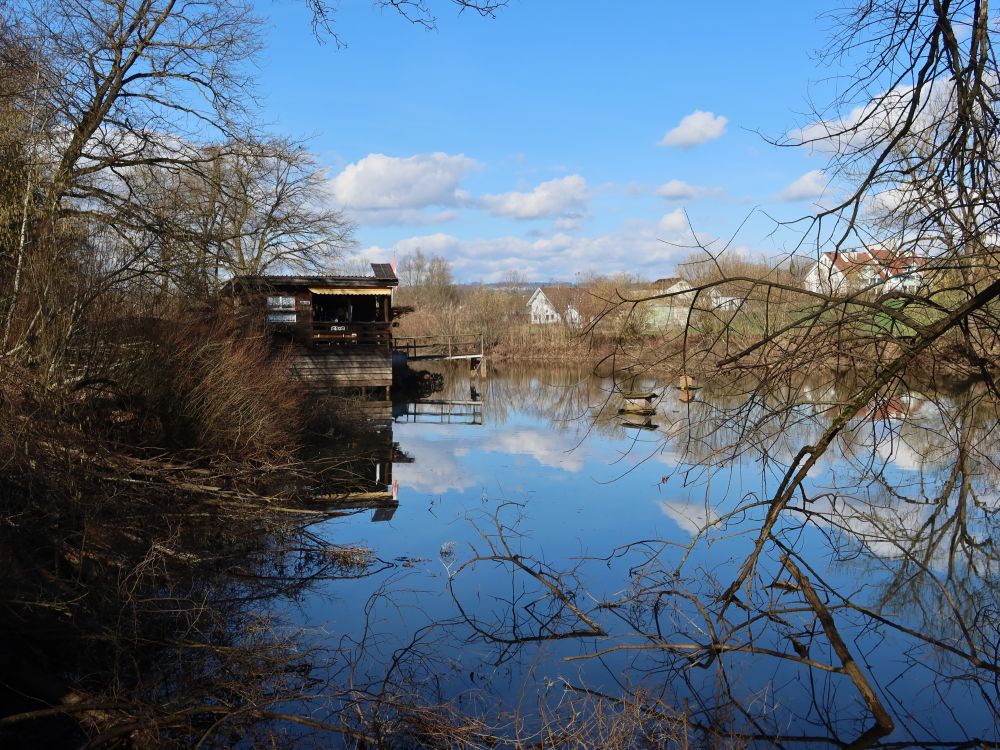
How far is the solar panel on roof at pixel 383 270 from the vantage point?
28570 mm

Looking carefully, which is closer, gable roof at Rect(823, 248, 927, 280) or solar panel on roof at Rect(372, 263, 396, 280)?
gable roof at Rect(823, 248, 927, 280)

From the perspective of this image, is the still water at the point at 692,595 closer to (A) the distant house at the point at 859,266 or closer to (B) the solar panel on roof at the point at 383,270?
(A) the distant house at the point at 859,266

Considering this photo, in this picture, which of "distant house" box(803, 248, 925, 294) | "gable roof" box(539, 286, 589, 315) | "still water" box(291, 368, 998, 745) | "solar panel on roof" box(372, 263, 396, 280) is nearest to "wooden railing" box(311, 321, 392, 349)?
"solar panel on roof" box(372, 263, 396, 280)

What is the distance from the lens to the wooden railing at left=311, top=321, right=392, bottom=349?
2734 cm

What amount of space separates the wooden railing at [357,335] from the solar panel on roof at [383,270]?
1814 millimetres

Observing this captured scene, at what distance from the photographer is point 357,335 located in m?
27.6

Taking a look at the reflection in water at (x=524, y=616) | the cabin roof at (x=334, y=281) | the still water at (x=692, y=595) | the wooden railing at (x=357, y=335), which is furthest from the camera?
the wooden railing at (x=357, y=335)

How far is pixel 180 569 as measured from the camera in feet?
26.2

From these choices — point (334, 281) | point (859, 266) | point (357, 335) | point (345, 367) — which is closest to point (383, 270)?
point (334, 281)

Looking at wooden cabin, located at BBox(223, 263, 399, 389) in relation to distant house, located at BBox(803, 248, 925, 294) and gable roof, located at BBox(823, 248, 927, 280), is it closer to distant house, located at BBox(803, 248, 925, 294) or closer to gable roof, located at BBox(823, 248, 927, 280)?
distant house, located at BBox(803, 248, 925, 294)

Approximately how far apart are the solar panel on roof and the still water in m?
15.1

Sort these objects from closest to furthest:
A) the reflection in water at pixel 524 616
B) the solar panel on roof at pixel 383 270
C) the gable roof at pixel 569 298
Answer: the reflection in water at pixel 524 616 → the gable roof at pixel 569 298 → the solar panel on roof at pixel 383 270

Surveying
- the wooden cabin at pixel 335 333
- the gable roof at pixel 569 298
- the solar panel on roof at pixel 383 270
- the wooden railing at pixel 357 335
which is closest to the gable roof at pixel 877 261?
the gable roof at pixel 569 298

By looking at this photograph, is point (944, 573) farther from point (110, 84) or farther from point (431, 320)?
point (431, 320)
